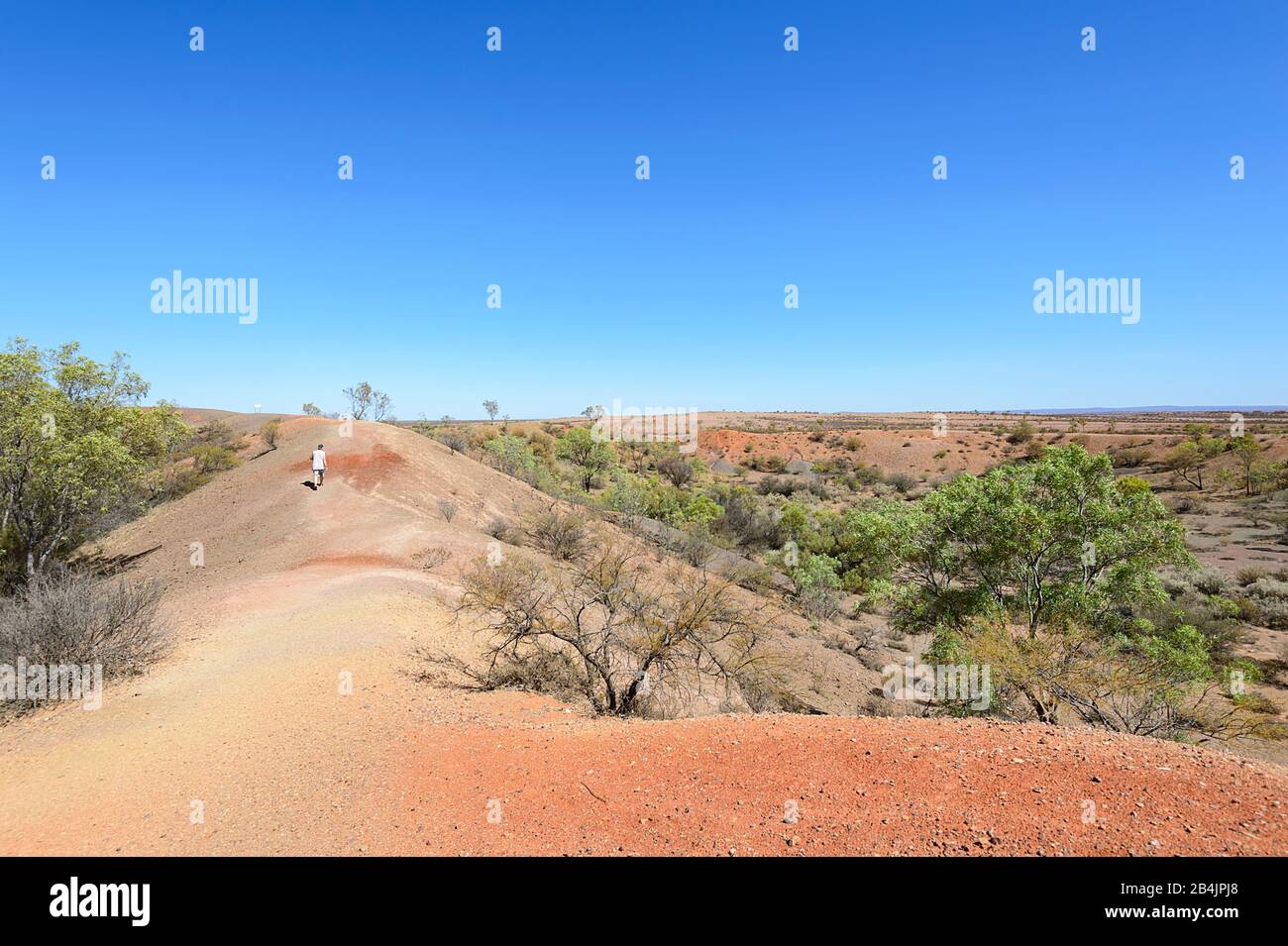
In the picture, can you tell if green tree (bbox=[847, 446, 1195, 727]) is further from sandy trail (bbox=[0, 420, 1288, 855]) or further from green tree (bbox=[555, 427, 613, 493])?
green tree (bbox=[555, 427, 613, 493])

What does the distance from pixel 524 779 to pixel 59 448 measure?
46.3 feet

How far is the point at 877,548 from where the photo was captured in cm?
1134

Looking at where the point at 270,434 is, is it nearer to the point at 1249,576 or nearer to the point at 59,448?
the point at 59,448

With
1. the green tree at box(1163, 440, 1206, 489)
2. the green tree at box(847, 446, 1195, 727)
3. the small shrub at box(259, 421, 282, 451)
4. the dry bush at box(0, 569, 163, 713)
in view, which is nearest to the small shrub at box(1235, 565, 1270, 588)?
the green tree at box(847, 446, 1195, 727)

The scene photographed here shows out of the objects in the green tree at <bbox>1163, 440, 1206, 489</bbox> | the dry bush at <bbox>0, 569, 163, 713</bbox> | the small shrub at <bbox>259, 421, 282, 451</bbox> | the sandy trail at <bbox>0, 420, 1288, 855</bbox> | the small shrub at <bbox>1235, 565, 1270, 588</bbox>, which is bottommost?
the small shrub at <bbox>1235, 565, 1270, 588</bbox>

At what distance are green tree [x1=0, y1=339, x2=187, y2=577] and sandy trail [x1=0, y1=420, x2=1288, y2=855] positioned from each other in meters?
6.91

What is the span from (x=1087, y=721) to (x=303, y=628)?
1172cm

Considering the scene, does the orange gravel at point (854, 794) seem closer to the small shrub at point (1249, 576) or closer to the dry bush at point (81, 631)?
the dry bush at point (81, 631)

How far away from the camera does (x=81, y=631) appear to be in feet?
26.0

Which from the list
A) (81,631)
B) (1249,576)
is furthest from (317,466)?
(1249,576)

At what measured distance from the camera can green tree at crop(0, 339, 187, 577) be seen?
12180 mm
